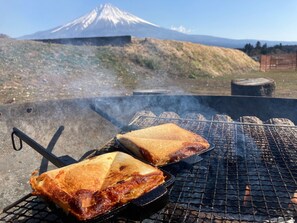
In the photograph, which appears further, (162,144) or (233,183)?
(162,144)

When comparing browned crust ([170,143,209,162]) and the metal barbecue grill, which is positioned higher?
browned crust ([170,143,209,162])

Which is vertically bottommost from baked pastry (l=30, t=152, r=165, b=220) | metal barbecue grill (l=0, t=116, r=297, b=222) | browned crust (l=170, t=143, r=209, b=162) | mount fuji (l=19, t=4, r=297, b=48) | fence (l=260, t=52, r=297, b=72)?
fence (l=260, t=52, r=297, b=72)

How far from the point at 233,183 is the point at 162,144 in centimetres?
87

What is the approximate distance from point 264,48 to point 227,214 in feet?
147

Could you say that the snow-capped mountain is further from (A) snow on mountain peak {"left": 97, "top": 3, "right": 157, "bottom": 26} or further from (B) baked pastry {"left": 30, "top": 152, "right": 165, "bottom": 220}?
(B) baked pastry {"left": 30, "top": 152, "right": 165, "bottom": 220}

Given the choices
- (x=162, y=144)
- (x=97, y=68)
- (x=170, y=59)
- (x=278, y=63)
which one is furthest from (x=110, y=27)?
(x=162, y=144)

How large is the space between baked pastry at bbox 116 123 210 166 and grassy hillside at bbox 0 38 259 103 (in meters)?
8.62

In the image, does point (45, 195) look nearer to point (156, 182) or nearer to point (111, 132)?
point (156, 182)

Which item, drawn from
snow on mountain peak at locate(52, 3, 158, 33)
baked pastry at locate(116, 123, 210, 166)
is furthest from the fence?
snow on mountain peak at locate(52, 3, 158, 33)

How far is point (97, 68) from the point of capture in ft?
57.8

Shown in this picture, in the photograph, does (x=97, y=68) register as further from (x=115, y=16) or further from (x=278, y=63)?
(x=115, y=16)

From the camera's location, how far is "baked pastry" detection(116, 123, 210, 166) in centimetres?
293

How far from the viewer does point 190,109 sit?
6195 mm

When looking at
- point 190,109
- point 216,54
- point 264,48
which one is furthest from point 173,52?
point 264,48
